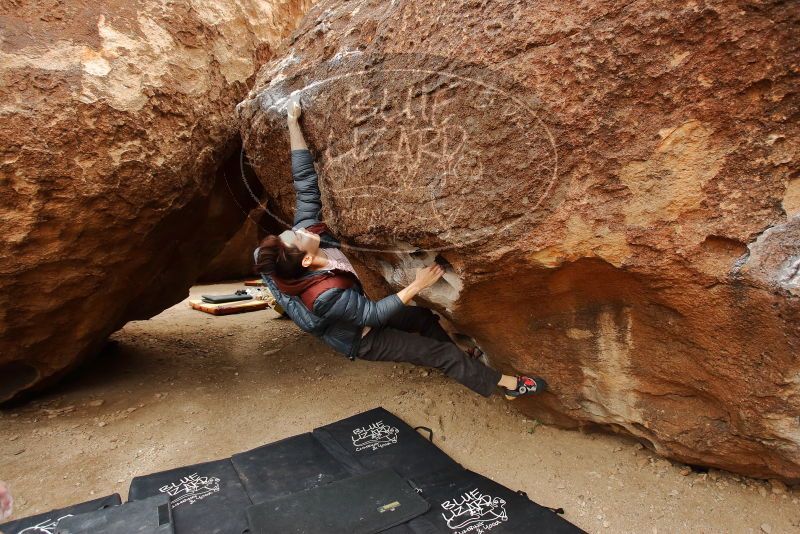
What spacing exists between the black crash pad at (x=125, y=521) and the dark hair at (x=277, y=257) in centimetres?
110

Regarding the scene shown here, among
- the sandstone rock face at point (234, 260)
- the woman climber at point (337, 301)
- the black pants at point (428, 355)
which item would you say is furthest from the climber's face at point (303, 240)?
the sandstone rock face at point (234, 260)

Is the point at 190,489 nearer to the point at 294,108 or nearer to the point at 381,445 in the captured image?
the point at 381,445

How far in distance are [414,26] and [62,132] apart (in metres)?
1.80

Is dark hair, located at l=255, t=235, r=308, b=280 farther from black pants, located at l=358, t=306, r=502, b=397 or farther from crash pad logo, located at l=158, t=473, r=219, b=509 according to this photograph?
crash pad logo, located at l=158, t=473, r=219, b=509

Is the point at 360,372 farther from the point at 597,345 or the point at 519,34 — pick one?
the point at 519,34

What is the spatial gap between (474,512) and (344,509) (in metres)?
0.55

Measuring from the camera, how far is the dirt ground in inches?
79.7

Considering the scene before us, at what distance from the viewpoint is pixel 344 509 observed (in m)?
2.08

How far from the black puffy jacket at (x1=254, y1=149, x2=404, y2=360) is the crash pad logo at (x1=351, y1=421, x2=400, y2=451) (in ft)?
1.80

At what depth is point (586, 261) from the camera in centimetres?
181

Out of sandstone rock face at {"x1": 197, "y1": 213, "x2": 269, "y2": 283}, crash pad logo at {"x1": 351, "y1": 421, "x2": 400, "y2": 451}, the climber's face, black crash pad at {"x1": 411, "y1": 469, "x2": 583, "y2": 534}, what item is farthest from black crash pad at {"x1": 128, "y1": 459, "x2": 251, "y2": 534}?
sandstone rock face at {"x1": 197, "y1": 213, "x2": 269, "y2": 283}

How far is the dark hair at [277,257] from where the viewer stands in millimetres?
2129

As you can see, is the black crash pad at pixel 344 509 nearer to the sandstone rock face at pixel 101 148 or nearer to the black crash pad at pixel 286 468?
the black crash pad at pixel 286 468

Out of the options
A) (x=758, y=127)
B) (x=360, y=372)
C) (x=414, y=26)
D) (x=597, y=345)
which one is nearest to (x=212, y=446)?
(x=360, y=372)
